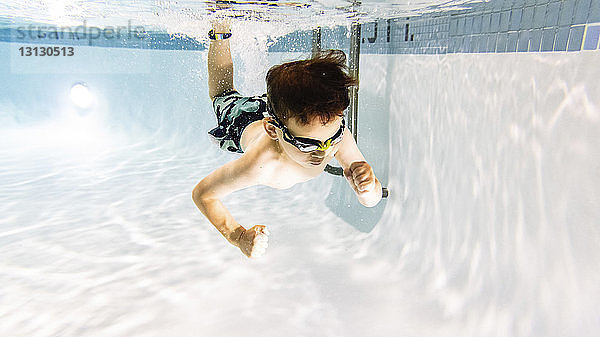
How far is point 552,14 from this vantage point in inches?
97.7

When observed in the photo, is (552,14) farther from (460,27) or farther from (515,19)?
(460,27)

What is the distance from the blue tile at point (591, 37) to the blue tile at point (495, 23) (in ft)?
3.09

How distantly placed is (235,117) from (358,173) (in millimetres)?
1817

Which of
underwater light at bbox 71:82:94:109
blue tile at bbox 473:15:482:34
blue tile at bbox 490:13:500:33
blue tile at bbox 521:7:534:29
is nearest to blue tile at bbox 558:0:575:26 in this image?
blue tile at bbox 521:7:534:29

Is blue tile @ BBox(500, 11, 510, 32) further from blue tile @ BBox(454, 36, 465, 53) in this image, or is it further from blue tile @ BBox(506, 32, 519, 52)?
blue tile @ BBox(454, 36, 465, 53)

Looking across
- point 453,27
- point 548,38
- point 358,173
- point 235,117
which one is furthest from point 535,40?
point 235,117

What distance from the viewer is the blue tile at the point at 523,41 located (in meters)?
2.74

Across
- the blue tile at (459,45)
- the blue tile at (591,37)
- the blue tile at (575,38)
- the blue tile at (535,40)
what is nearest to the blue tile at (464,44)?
the blue tile at (459,45)

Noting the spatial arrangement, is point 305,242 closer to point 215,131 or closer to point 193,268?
point 193,268

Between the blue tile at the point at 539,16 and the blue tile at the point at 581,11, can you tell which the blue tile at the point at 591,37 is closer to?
the blue tile at the point at 581,11

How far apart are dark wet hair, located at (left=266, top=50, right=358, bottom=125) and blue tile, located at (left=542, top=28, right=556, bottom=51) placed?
136cm

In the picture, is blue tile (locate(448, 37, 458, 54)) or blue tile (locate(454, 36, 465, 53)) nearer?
blue tile (locate(454, 36, 465, 53))

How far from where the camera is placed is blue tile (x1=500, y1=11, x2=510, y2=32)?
296 centimetres

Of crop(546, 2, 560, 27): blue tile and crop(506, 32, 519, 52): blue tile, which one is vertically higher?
crop(546, 2, 560, 27): blue tile
